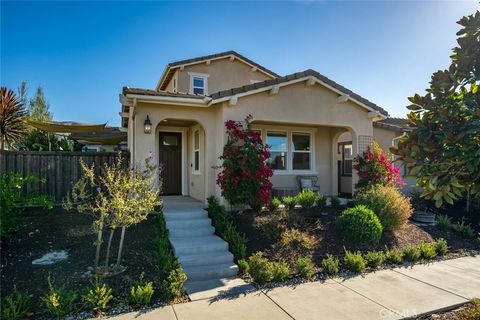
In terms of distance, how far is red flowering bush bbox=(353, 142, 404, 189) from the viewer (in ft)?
34.2

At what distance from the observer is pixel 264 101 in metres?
9.80

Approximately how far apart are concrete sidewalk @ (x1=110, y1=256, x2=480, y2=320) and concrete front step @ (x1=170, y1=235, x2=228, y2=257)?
1784 millimetres

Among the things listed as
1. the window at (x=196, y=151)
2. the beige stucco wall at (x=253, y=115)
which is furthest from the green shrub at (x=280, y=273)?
the window at (x=196, y=151)

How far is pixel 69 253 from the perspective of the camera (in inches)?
248

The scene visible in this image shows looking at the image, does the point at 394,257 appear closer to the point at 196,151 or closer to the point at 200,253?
the point at 200,253

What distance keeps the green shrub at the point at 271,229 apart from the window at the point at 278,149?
431 cm

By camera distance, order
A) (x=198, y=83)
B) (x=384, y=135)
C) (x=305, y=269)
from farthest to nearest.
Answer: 1. (x=198, y=83)
2. (x=384, y=135)
3. (x=305, y=269)

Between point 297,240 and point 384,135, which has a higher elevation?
point 384,135

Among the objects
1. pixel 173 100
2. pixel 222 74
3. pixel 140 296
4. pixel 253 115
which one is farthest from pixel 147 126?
pixel 222 74

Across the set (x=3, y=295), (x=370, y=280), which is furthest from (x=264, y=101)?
(x=3, y=295)

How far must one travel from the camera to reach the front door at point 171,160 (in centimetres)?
1246

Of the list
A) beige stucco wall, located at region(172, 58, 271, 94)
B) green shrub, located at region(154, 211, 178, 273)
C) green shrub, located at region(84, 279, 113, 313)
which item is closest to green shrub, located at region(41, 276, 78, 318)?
green shrub, located at region(84, 279, 113, 313)

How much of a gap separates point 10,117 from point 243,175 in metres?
11.7

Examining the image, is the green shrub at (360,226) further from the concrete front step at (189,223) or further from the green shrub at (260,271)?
the concrete front step at (189,223)
